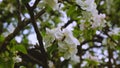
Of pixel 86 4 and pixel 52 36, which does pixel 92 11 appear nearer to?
pixel 86 4

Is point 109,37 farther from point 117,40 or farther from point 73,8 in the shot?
point 73,8

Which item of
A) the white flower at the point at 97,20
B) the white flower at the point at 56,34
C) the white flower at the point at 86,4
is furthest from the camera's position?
the white flower at the point at 97,20

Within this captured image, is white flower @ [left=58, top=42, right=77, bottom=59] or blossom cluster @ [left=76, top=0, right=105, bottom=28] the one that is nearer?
white flower @ [left=58, top=42, right=77, bottom=59]

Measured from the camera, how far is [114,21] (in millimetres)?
5129

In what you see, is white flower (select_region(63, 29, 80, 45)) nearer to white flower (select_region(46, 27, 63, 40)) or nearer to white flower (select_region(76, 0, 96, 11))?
white flower (select_region(46, 27, 63, 40))

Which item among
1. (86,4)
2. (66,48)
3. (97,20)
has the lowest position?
(66,48)

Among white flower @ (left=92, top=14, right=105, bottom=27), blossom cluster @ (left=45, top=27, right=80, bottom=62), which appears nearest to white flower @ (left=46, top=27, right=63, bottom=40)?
blossom cluster @ (left=45, top=27, right=80, bottom=62)

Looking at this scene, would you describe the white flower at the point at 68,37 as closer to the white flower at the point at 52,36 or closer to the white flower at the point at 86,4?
the white flower at the point at 52,36

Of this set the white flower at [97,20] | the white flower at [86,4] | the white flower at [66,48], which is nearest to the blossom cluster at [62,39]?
the white flower at [66,48]

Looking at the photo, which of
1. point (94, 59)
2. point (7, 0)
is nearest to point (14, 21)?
point (7, 0)

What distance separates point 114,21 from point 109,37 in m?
2.49

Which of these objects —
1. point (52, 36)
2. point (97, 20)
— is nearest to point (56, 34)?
point (52, 36)

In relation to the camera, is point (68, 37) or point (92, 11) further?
point (92, 11)

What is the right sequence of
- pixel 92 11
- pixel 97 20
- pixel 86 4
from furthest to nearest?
pixel 97 20 < pixel 92 11 < pixel 86 4
